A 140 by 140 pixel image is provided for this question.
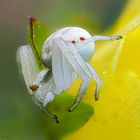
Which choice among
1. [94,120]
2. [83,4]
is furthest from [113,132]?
[83,4]

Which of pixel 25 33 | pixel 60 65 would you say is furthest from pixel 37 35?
pixel 25 33

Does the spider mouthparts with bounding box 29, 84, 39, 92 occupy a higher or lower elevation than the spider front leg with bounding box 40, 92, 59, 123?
higher

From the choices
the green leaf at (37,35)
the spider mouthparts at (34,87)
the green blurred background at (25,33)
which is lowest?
the green blurred background at (25,33)

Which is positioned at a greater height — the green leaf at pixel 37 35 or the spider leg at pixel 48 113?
the green leaf at pixel 37 35

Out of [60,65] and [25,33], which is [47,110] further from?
[25,33]

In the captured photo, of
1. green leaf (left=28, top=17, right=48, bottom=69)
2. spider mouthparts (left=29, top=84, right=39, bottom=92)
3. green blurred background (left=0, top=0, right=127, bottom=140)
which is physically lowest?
green blurred background (left=0, top=0, right=127, bottom=140)

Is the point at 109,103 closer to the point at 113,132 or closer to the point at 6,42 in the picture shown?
the point at 113,132
